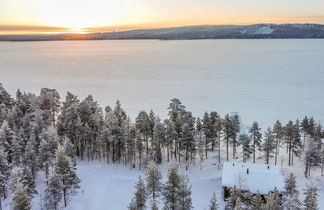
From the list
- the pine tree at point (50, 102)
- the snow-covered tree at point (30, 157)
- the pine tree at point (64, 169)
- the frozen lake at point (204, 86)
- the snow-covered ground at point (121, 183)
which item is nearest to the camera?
the pine tree at point (64, 169)

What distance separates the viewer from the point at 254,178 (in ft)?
133

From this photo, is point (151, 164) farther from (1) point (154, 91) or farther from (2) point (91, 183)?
(1) point (154, 91)

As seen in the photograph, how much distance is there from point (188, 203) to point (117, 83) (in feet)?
325

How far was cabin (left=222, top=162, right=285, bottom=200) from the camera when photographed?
39.6 metres

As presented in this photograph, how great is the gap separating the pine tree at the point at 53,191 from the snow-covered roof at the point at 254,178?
60.9 feet

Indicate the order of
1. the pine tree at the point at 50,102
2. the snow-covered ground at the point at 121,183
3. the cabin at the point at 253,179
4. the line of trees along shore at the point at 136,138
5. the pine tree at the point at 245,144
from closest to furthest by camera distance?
the cabin at the point at 253,179, the snow-covered ground at the point at 121,183, the line of trees along shore at the point at 136,138, the pine tree at the point at 245,144, the pine tree at the point at 50,102

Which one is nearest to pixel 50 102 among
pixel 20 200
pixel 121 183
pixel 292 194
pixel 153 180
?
pixel 121 183

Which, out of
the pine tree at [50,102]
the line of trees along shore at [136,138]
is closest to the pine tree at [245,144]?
the line of trees along shore at [136,138]

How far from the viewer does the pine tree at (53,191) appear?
35.9 metres

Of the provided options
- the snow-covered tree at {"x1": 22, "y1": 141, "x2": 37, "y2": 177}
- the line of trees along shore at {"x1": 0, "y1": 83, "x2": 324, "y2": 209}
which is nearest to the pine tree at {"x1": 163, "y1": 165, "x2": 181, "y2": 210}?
the line of trees along shore at {"x1": 0, "y1": 83, "x2": 324, "y2": 209}

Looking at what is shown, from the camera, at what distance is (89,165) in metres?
50.8

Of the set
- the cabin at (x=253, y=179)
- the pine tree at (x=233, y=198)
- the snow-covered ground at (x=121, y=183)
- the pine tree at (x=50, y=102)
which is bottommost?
the snow-covered ground at (x=121, y=183)

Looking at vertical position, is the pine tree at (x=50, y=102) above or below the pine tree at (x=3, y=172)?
above

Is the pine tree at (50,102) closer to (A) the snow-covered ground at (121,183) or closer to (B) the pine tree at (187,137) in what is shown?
(A) the snow-covered ground at (121,183)
